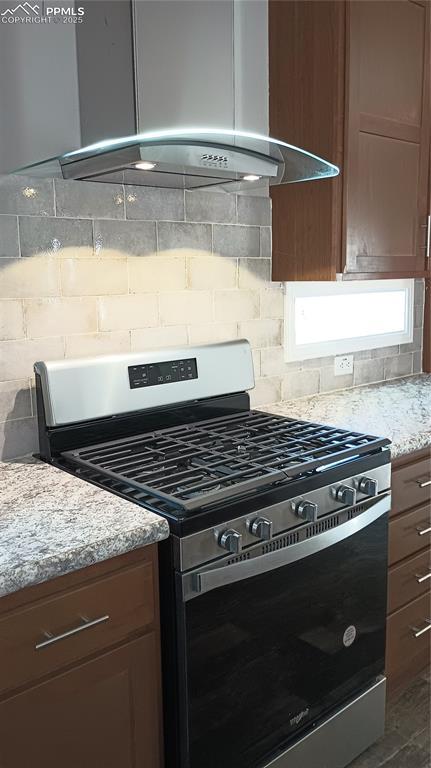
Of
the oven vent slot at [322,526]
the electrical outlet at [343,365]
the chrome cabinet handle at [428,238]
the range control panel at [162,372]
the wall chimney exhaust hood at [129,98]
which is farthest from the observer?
the electrical outlet at [343,365]

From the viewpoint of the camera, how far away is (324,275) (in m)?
2.29

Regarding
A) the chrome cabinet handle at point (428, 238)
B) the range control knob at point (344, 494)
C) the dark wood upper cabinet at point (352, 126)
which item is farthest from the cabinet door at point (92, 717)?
the chrome cabinet handle at point (428, 238)

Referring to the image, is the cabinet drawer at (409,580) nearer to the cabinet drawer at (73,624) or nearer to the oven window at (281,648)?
the oven window at (281,648)

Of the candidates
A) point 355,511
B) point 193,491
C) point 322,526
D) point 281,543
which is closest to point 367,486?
point 355,511

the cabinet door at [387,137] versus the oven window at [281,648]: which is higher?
the cabinet door at [387,137]

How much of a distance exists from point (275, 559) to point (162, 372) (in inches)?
27.6

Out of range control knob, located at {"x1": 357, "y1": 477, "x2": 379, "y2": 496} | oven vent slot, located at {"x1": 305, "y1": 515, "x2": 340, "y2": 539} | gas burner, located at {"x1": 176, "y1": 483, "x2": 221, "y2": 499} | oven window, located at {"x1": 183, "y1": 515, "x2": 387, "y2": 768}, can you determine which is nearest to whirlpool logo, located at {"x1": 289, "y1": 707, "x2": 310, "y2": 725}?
oven window, located at {"x1": 183, "y1": 515, "x2": 387, "y2": 768}

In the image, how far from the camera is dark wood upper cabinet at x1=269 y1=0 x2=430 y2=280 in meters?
2.16

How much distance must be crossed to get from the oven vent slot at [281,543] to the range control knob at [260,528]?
0.06m

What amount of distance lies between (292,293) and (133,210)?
0.78 metres

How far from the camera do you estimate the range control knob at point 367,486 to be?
181 centimetres

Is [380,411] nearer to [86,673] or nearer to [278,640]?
[278,640]

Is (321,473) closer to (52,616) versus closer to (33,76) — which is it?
(52,616)

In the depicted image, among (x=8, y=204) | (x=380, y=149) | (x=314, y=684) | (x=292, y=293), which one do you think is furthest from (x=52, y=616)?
(x=380, y=149)
